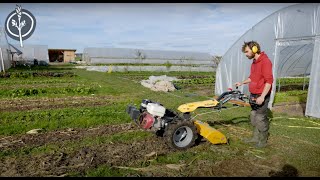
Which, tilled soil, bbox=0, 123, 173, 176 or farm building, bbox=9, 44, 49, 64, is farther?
farm building, bbox=9, 44, 49, 64

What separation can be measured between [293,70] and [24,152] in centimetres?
1625

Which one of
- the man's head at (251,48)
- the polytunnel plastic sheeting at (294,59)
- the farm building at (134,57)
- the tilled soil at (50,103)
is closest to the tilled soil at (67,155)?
the man's head at (251,48)

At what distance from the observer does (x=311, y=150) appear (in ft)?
18.5

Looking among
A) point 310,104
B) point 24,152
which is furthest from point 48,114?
point 310,104

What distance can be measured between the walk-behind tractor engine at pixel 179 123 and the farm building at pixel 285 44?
4809 millimetres

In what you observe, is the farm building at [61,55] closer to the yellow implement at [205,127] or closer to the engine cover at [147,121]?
the engine cover at [147,121]

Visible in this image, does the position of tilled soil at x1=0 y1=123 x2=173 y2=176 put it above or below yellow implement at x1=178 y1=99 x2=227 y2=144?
below

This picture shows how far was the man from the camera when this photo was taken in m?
5.28

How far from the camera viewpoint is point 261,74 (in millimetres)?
5438

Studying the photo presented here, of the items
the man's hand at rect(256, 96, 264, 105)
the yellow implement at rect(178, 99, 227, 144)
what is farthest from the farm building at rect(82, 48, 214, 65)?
the man's hand at rect(256, 96, 264, 105)

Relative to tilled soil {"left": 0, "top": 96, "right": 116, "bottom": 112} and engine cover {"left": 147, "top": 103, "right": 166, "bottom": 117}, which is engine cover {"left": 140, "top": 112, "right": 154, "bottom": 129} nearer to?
engine cover {"left": 147, "top": 103, "right": 166, "bottom": 117}

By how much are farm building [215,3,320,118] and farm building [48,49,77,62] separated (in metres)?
55.1

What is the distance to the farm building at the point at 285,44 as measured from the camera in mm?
9023

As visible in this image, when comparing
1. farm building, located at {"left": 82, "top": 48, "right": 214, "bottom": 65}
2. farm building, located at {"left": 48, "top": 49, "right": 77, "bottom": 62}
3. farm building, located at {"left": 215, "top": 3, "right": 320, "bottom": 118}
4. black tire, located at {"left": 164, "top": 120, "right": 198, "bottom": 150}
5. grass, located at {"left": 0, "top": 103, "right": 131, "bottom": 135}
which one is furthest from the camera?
farm building, located at {"left": 48, "top": 49, "right": 77, "bottom": 62}
